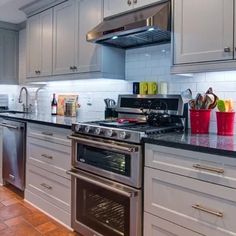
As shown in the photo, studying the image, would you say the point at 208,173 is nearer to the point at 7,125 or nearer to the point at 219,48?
the point at 219,48

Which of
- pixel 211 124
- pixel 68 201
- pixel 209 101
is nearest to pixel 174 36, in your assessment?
pixel 209 101

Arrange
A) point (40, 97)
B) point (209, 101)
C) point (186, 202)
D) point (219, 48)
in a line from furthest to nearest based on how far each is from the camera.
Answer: point (40, 97) < point (209, 101) < point (219, 48) < point (186, 202)

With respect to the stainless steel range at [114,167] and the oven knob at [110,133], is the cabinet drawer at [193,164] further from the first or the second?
the oven knob at [110,133]

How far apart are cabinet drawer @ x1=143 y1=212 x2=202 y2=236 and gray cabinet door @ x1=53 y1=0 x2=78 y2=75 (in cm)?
181

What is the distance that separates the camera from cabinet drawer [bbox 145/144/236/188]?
4.53 feet

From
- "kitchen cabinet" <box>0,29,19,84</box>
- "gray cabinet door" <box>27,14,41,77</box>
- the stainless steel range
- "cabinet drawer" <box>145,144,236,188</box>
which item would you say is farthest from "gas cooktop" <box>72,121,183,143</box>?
"kitchen cabinet" <box>0,29,19,84</box>

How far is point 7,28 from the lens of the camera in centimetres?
439

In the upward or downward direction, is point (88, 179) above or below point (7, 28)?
below

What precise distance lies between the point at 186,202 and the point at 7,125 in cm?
251

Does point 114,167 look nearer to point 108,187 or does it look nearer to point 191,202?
point 108,187

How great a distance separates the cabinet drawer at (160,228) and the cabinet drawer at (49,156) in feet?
3.09

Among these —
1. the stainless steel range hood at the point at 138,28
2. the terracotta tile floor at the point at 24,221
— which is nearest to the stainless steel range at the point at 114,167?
the terracotta tile floor at the point at 24,221

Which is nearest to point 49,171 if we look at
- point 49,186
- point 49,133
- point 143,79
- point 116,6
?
point 49,186

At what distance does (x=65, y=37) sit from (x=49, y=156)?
134 centimetres
